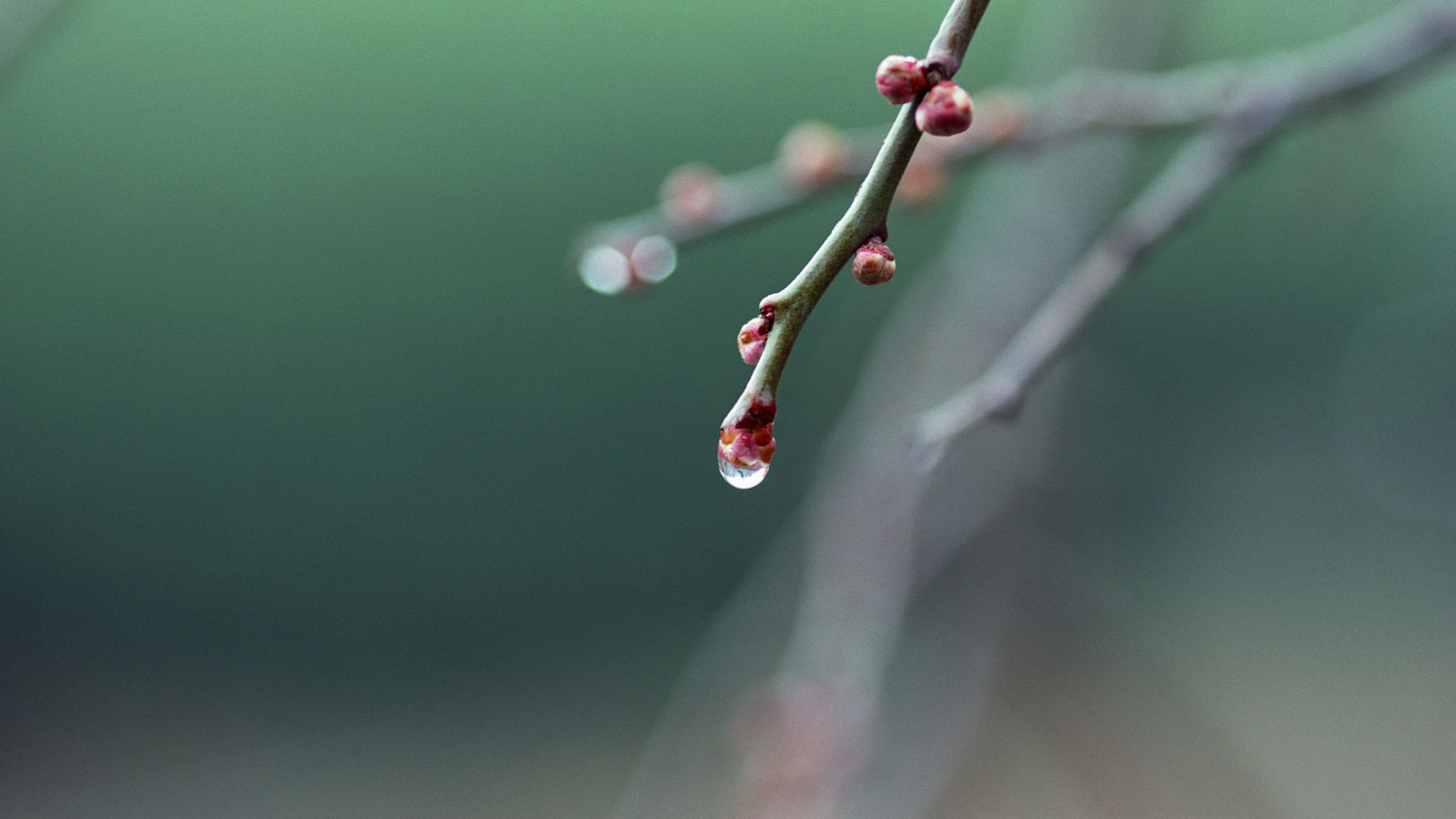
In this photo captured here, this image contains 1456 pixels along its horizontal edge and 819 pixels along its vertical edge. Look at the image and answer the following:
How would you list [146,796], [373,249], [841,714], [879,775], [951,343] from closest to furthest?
1. [841,714]
2. [951,343]
3. [879,775]
4. [373,249]
5. [146,796]

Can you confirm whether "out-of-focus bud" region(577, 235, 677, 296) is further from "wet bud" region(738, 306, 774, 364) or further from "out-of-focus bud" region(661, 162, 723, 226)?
"wet bud" region(738, 306, 774, 364)

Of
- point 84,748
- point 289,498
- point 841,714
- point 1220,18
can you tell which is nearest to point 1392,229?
Result: point 1220,18

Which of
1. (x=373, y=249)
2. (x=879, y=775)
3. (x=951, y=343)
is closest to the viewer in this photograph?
(x=951, y=343)

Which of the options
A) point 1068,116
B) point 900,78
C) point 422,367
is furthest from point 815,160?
point 422,367

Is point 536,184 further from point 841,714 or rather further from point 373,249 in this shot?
point 841,714

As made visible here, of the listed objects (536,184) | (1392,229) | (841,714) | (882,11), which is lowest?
(841,714)

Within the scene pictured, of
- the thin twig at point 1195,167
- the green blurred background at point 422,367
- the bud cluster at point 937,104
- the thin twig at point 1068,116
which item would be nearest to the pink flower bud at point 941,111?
the bud cluster at point 937,104

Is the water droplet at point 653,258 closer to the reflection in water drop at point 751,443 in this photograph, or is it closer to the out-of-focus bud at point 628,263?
the out-of-focus bud at point 628,263

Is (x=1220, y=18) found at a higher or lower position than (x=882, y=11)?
lower
